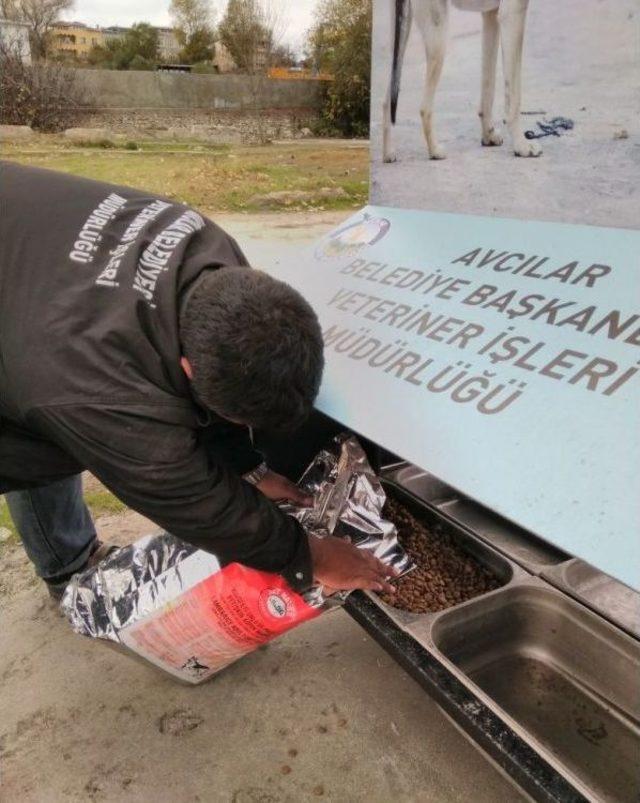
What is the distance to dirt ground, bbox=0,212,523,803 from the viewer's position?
1608mm

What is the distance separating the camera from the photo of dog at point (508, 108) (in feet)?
5.18

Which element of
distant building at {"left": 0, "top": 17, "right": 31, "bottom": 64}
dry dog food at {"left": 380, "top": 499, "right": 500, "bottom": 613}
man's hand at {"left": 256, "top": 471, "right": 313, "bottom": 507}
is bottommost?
dry dog food at {"left": 380, "top": 499, "right": 500, "bottom": 613}

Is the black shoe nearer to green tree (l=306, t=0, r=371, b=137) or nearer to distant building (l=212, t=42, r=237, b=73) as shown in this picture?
green tree (l=306, t=0, r=371, b=137)

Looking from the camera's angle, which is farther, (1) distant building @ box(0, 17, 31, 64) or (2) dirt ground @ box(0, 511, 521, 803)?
(1) distant building @ box(0, 17, 31, 64)

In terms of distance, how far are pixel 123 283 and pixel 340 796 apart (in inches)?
51.0

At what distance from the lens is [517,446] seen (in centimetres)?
118

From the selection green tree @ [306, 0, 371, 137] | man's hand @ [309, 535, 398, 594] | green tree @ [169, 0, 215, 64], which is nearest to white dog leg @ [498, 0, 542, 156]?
man's hand @ [309, 535, 398, 594]

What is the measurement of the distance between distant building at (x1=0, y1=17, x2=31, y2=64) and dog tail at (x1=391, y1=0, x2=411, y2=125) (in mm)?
15658

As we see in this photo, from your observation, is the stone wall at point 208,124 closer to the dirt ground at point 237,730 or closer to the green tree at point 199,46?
the green tree at point 199,46

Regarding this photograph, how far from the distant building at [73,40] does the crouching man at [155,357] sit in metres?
19.5

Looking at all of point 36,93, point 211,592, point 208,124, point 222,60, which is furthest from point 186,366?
point 222,60

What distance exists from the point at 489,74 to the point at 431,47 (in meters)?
0.26

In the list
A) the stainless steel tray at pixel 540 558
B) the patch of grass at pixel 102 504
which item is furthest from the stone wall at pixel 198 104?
the stainless steel tray at pixel 540 558

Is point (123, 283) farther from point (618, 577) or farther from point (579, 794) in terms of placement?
point (579, 794)
